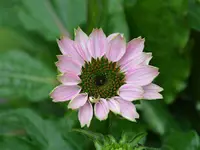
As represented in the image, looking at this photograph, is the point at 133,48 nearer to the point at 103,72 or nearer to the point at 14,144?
the point at 103,72

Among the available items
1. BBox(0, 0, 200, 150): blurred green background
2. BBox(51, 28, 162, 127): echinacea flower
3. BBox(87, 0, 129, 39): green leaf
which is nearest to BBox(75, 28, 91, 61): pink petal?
BBox(51, 28, 162, 127): echinacea flower

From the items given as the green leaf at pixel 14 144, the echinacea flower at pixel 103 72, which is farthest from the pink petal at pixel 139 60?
Result: the green leaf at pixel 14 144

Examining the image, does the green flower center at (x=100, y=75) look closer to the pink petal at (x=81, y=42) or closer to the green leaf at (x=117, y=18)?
the pink petal at (x=81, y=42)

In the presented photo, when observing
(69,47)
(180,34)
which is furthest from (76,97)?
(180,34)

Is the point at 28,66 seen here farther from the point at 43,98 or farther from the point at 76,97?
the point at 76,97

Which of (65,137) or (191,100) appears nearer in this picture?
(65,137)

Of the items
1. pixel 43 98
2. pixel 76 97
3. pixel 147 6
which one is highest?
pixel 147 6

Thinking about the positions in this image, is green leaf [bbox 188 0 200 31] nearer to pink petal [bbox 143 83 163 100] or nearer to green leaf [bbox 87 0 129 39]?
green leaf [bbox 87 0 129 39]
